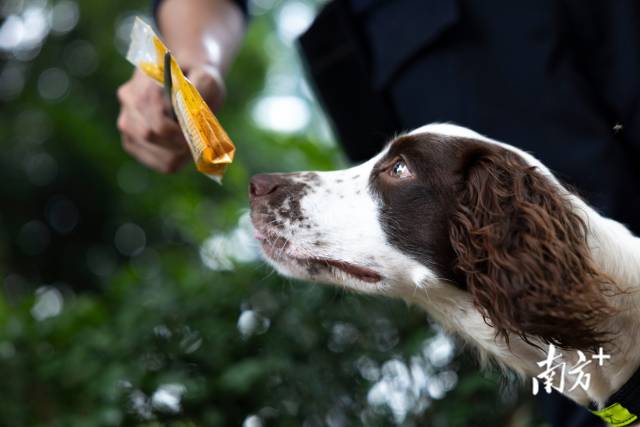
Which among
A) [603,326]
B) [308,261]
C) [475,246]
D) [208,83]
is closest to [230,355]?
[308,261]

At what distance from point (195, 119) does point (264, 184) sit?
0.49 metres

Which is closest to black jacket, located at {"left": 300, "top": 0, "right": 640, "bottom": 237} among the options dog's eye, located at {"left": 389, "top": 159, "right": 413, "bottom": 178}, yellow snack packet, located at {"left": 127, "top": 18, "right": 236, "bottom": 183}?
dog's eye, located at {"left": 389, "top": 159, "right": 413, "bottom": 178}

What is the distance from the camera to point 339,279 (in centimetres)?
255

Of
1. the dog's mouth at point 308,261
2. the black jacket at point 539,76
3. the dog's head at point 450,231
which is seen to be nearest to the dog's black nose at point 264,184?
the dog's head at point 450,231

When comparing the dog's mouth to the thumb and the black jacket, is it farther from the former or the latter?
the black jacket

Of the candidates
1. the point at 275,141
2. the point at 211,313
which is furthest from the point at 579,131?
the point at 275,141

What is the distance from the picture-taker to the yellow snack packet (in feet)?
7.41

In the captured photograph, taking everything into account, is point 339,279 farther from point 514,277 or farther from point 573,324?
point 573,324

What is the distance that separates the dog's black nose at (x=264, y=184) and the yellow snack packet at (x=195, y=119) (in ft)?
0.74

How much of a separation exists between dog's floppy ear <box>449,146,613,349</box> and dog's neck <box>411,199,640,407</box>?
8 cm

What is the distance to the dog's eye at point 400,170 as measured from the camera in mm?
2574

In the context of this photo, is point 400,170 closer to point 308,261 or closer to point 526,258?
point 308,261

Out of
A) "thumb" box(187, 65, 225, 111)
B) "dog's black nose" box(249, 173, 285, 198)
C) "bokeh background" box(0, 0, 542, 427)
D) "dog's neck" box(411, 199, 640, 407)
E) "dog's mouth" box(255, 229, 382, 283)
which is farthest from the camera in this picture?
"bokeh background" box(0, 0, 542, 427)

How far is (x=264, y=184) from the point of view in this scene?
2.69 metres
